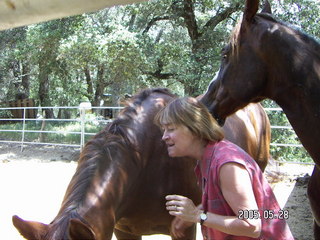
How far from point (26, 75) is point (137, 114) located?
1725cm

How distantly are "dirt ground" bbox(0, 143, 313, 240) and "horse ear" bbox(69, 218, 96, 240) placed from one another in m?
2.88

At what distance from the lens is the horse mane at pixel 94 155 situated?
143 centimetres

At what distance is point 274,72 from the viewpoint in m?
1.82

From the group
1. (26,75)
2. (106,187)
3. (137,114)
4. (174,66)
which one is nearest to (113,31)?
(174,66)

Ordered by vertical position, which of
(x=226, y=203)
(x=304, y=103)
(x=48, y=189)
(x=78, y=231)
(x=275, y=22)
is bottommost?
(x=48, y=189)

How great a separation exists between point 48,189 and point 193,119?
557cm

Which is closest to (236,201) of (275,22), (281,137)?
(275,22)

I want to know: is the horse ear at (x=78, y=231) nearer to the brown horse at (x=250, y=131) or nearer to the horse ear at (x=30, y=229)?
the horse ear at (x=30, y=229)

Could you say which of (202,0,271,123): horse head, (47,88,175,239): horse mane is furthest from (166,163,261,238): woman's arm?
(202,0,271,123): horse head

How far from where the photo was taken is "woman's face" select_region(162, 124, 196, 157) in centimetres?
149

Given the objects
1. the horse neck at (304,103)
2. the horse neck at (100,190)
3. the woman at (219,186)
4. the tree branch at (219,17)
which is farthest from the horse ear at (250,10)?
the tree branch at (219,17)

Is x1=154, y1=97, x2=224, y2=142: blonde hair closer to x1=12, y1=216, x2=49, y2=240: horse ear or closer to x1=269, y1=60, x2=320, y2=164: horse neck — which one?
x1=269, y1=60, x2=320, y2=164: horse neck

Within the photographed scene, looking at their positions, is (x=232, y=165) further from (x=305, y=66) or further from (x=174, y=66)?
(x=174, y=66)
